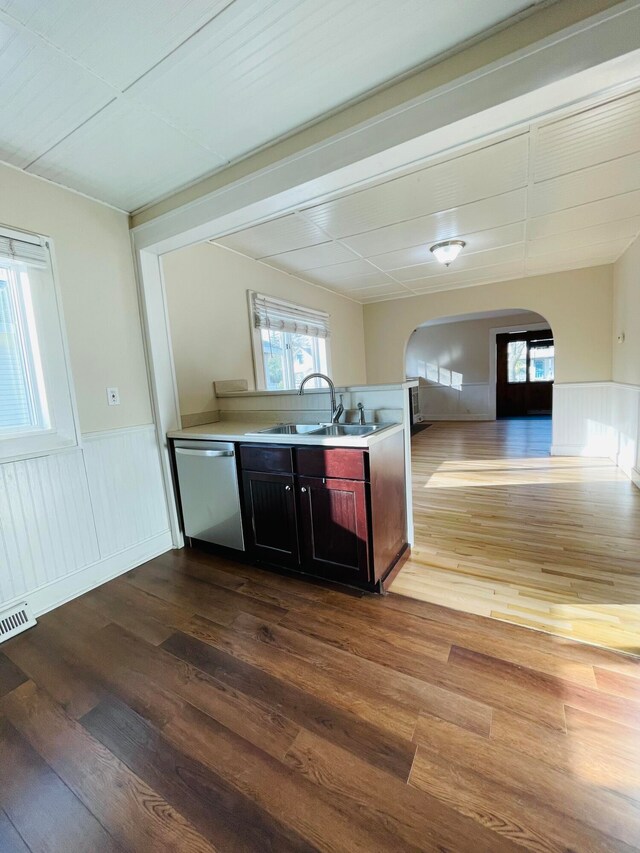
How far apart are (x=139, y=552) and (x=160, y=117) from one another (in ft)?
8.27

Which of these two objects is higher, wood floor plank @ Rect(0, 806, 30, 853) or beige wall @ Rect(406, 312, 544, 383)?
beige wall @ Rect(406, 312, 544, 383)

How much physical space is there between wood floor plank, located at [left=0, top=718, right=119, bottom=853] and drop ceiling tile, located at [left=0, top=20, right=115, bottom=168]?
2491mm

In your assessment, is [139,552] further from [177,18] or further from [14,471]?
[177,18]

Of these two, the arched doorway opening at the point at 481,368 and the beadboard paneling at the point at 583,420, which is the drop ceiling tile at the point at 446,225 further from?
the arched doorway opening at the point at 481,368

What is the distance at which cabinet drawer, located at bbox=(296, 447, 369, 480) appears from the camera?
1.89 meters

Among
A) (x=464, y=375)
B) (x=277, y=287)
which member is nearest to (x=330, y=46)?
(x=277, y=287)

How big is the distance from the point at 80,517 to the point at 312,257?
3.05 m

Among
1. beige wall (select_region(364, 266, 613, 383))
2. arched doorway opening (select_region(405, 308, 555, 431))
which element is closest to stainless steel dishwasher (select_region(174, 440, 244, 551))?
beige wall (select_region(364, 266, 613, 383))

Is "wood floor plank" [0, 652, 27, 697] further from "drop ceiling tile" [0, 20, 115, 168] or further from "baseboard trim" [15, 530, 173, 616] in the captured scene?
"drop ceiling tile" [0, 20, 115, 168]

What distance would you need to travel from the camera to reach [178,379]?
9.44 ft

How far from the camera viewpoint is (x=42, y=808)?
1.08m

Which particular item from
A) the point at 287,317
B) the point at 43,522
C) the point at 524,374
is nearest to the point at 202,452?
the point at 43,522

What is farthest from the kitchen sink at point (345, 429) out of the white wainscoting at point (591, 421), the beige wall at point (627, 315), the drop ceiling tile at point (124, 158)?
the white wainscoting at point (591, 421)

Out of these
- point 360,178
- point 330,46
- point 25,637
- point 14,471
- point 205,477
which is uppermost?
point 330,46
